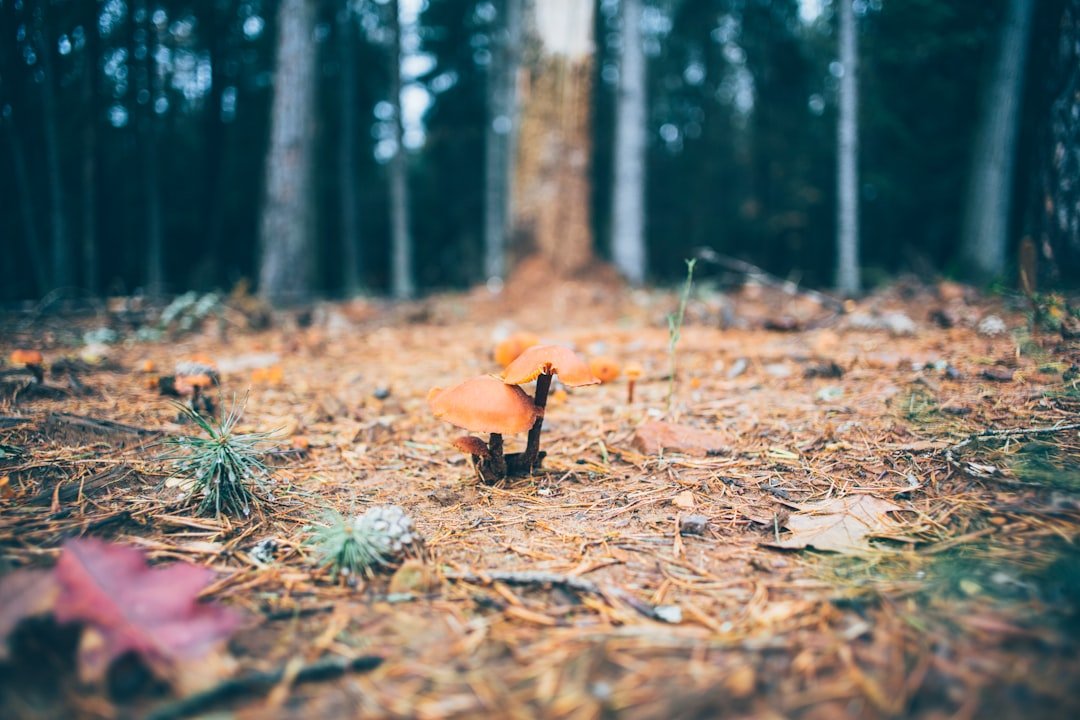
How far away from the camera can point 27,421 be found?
2221 millimetres

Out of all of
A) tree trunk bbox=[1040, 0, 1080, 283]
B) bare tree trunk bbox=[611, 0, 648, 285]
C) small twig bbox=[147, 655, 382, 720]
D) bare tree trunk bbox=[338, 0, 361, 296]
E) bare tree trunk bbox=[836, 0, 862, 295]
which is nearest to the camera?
small twig bbox=[147, 655, 382, 720]

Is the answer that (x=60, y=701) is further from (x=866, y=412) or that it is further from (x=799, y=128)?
(x=799, y=128)

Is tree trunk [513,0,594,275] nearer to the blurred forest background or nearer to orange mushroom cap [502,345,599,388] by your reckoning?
the blurred forest background

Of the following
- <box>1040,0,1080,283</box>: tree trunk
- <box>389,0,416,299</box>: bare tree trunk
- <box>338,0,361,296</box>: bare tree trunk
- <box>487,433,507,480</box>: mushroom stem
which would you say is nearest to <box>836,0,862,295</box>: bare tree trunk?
<box>1040,0,1080,283</box>: tree trunk

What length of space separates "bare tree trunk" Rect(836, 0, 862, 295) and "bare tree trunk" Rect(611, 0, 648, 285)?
100 inches

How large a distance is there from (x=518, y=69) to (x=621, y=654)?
19.7 ft

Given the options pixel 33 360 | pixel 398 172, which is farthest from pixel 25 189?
pixel 33 360

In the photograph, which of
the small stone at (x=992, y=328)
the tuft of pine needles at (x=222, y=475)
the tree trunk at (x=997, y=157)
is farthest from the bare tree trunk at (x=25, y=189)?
the tree trunk at (x=997, y=157)

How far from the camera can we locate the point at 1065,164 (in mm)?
3438

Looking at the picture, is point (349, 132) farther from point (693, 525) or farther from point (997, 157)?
point (693, 525)

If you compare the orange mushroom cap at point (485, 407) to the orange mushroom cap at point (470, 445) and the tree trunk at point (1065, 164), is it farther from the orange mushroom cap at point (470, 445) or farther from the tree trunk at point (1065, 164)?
the tree trunk at point (1065, 164)

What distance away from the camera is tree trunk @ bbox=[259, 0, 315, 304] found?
21.7 feet

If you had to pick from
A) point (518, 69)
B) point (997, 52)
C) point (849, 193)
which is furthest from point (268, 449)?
point (997, 52)

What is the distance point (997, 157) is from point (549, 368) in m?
8.30
